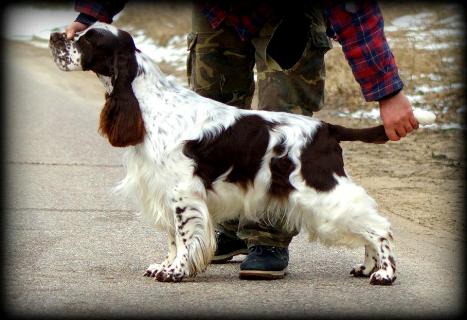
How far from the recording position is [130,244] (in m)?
6.36

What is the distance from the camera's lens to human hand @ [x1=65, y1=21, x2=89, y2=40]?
534 centimetres

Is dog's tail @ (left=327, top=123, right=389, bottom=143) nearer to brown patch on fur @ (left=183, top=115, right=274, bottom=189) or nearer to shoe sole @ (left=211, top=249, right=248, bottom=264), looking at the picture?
brown patch on fur @ (left=183, top=115, right=274, bottom=189)

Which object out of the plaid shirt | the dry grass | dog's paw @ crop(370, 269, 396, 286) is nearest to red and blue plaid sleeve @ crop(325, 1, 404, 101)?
the plaid shirt

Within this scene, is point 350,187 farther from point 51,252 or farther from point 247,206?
point 51,252

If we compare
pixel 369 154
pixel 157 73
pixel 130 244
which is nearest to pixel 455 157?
pixel 369 154

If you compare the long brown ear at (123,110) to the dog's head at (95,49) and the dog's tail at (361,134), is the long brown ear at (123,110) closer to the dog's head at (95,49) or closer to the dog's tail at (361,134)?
the dog's head at (95,49)

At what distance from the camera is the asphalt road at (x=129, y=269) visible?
4.85 m

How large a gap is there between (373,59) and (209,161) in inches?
38.3

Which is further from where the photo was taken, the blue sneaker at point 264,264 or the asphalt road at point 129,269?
the blue sneaker at point 264,264

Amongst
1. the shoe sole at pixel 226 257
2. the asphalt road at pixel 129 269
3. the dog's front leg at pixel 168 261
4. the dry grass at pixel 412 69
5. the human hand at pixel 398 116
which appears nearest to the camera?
the asphalt road at pixel 129 269

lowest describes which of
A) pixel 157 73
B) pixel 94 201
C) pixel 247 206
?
pixel 94 201

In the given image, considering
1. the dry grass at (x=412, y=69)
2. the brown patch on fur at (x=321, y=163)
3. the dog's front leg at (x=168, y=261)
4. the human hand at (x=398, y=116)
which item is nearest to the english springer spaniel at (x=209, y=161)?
the brown patch on fur at (x=321, y=163)

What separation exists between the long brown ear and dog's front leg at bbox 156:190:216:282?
393 mm

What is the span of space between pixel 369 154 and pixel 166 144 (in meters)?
4.84
